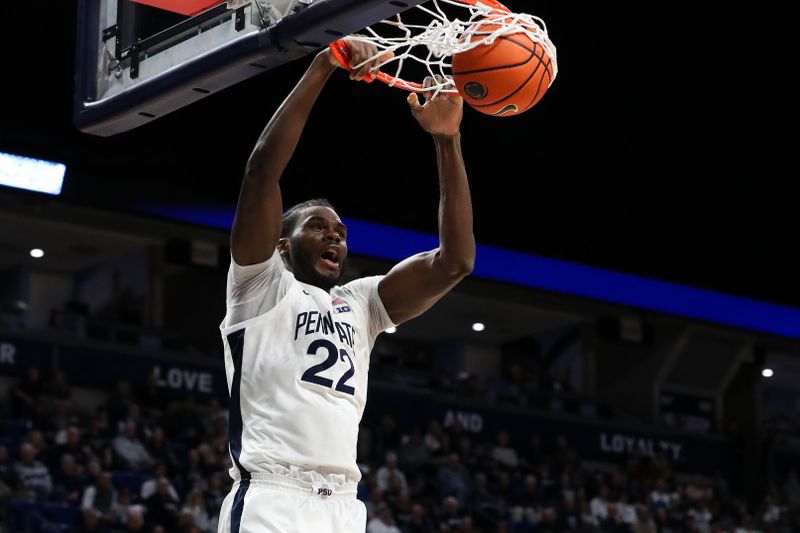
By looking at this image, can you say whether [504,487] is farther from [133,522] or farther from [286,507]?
[286,507]

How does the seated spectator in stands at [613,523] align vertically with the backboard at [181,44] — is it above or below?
below

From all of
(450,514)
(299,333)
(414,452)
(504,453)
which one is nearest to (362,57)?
(299,333)

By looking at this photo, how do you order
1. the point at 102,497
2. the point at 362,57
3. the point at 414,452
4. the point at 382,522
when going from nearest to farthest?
1. the point at 362,57
2. the point at 102,497
3. the point at 382,522
4. the point at 414,452

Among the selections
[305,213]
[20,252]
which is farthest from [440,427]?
[305,213]

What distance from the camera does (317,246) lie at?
4293mm

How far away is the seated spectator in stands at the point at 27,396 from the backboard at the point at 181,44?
1090cm

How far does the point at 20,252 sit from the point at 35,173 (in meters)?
4.79

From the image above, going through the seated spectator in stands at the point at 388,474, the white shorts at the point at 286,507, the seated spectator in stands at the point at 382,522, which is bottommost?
the white shorts at the point at 286,507

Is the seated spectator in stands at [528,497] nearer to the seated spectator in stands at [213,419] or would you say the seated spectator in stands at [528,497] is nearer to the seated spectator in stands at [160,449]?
the seated spectator in stands at [213,419]

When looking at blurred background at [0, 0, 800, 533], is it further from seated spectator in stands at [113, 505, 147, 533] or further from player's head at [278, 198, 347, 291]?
player's head at [278, 198, 347, 291]

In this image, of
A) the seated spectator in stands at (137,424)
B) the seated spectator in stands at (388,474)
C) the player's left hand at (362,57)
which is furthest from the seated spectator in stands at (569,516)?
the player's left hand at (362,57)

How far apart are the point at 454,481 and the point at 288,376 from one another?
13.2m

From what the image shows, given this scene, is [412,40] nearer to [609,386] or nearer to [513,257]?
[513,257]

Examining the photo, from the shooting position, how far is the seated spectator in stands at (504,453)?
766 inches
